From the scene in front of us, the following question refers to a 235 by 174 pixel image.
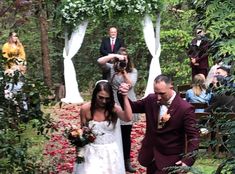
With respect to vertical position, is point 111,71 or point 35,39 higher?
point 35,39

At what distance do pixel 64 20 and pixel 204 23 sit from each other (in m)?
14.6

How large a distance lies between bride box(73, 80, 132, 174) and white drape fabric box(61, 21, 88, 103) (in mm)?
10393

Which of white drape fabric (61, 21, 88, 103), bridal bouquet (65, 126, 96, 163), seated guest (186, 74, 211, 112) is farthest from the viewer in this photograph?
white drape fabric (61, 21, 88, 103)

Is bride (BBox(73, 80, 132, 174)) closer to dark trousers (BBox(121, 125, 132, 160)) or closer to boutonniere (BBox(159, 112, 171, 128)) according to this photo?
boutonniere (BBox(159, 112, 171, 128))

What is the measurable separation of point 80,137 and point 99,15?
11.3 m

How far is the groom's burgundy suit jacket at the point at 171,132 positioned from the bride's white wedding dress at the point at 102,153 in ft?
2.34

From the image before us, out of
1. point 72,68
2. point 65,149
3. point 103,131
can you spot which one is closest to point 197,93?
point 65,149

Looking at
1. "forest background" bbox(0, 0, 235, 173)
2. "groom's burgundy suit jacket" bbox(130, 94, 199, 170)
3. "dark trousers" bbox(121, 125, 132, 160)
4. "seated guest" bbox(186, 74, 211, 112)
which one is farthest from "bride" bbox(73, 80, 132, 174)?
"forest background" bbox(0, 0, 235, 173)

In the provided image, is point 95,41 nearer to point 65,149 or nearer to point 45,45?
point 45,45

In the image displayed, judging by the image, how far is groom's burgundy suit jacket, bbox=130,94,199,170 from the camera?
18.8 ft

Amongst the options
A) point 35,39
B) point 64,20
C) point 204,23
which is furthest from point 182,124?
point 35,39

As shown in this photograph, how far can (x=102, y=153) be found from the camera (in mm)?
6668

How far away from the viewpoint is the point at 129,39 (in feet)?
73.2

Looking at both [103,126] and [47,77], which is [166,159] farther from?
[47,77]
